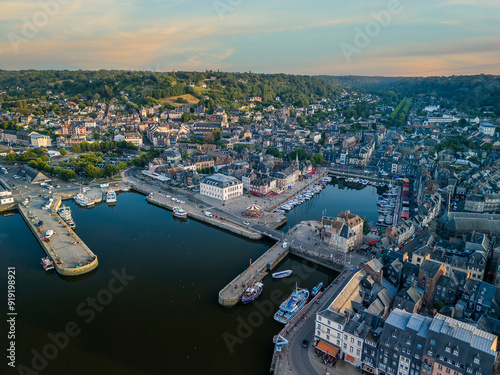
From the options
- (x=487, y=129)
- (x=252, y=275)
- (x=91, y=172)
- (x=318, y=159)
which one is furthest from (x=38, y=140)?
(x=487, y=129)

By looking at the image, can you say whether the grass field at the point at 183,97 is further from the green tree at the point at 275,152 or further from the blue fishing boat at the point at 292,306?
the blue fishing boat at the point at 292,306

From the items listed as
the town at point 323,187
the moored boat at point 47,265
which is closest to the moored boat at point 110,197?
the town at point 323,187

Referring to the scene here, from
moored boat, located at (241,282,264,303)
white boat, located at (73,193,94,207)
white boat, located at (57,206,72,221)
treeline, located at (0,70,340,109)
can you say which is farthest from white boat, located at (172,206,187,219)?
treeline, located at (0,70,340,109)

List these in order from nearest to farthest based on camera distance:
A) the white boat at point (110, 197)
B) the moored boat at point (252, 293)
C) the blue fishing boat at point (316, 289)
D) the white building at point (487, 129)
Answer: the moored boat at point (252, 293), the blue fishing boat at point (316, 289), the white boat at point (110, 197), the white building at point (487, 129)

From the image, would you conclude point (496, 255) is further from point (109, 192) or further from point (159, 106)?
point (159, 106)
